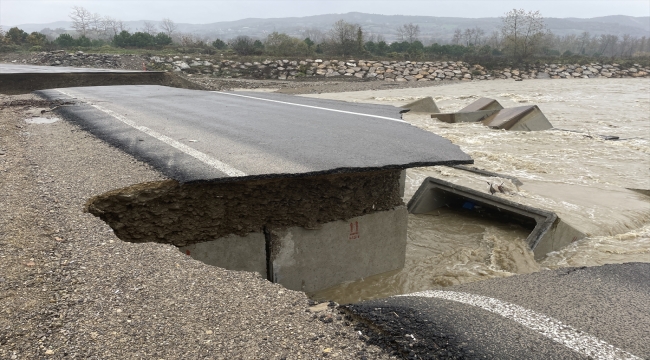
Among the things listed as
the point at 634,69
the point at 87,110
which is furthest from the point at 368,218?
the point at 634,69

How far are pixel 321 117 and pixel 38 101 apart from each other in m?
6.01

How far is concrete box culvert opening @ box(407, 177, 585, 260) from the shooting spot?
19.8 feet

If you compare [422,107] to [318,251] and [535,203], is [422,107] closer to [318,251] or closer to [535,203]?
[535,203]

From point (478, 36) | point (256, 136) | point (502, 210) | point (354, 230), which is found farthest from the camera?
point (478, 36)

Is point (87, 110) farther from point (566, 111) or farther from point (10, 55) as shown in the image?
point (10, 55)

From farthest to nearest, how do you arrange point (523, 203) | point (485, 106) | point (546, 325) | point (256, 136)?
point (485, 106), point (523, 203), point (256, 136), point (546, 325)

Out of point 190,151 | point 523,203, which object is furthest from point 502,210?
point 190,151

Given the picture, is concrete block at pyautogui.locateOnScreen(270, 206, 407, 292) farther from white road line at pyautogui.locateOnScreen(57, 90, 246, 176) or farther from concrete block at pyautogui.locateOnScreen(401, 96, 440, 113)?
concrete block at pyautogui.locateOnScreen(401, 96, 440, 113)

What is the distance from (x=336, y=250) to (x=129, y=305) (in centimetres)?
268

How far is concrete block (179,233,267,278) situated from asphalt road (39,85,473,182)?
0.65 metres

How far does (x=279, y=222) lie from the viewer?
4.37 m

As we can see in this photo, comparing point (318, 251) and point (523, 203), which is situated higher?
point (318, 251)

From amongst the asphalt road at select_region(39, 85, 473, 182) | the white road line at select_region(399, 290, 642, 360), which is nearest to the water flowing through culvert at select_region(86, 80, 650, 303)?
the asphalt road at select_region(39, 85, 473, 182)

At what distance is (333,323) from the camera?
223 centimetres
